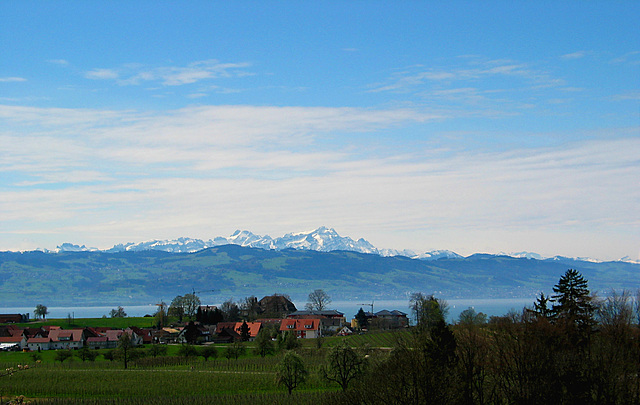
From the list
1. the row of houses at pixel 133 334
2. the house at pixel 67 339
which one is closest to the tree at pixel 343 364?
the row of houses at pixel 133 334

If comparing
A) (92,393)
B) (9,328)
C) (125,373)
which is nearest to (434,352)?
(92,393)

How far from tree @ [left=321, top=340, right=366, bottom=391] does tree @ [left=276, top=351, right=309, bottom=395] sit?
270 centimetres

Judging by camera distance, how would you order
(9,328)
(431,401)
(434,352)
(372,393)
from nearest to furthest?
(431,401) → (372,393) → (434,352) → (9,328)

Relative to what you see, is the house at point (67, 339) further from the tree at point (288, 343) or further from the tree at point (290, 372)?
the tree at point (290, 372)

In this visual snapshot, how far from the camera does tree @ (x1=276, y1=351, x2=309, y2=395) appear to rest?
6341 cm

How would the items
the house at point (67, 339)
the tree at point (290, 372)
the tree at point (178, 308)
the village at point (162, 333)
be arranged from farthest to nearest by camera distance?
the tree at point (178, 308), the house at point (67, 339), the village at point (162, 333), the tree at point (290, 372)

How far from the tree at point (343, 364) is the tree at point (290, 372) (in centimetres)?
270

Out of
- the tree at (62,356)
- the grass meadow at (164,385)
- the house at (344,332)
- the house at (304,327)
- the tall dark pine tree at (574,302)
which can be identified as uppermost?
the tall dark pine tree at (574,302)

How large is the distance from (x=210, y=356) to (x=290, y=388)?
125ft

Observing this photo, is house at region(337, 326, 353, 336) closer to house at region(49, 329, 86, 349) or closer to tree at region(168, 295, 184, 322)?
tree at region(168, 295, 184, 322)

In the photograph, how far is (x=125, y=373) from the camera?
7581 cm

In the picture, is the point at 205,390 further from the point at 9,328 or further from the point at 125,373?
the point at 9,328

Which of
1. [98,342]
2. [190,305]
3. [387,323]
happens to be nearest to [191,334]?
[98,342]

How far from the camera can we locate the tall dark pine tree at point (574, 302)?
5100 centimetres
